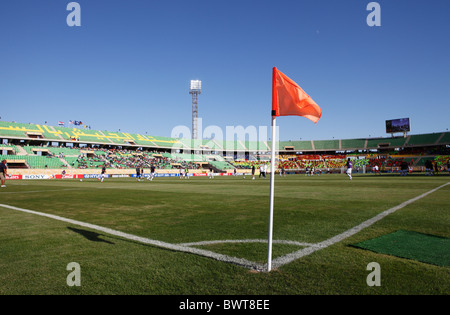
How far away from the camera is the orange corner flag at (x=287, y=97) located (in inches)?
170

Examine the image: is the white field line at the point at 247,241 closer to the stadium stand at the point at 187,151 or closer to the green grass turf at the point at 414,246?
the green grass turf at the point at 414,246

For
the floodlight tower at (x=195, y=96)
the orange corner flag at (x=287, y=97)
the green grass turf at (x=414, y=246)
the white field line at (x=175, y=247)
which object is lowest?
the white field line at (x=175, y=247)

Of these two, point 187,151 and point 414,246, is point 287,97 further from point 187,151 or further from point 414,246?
point 187,151

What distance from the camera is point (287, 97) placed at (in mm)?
4305

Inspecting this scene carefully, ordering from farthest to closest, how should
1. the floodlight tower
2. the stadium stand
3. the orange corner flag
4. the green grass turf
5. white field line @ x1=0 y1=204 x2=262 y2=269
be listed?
the floodlight tower < the stadium stand < the orange corner flag < the green grass turf < white field line @ x1=0 y1=204 x2=262 y2=269

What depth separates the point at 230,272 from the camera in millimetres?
3475

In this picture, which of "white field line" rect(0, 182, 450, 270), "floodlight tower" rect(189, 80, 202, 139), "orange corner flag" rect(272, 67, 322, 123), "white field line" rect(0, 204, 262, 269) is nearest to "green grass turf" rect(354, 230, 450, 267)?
"white field line" rect(0, 182, 450, 270)

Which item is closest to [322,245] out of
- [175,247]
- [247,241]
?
[247,241]

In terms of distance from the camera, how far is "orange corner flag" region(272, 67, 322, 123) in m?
4.31

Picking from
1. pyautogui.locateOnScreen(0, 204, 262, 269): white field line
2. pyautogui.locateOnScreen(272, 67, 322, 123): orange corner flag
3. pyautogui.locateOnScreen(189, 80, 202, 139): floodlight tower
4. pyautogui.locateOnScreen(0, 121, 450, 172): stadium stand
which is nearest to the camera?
pyautogui.locateOnScreen(0, 204, 262, 269): white field line

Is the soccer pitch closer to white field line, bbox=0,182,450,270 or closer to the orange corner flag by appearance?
white field line, bbox=0,182,450,270

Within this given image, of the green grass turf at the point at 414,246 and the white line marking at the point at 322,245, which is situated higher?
the green grass turf at the point at 414,246

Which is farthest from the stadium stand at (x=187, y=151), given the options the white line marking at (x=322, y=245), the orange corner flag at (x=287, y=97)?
the orange corner flag at (x=287, y=97)
